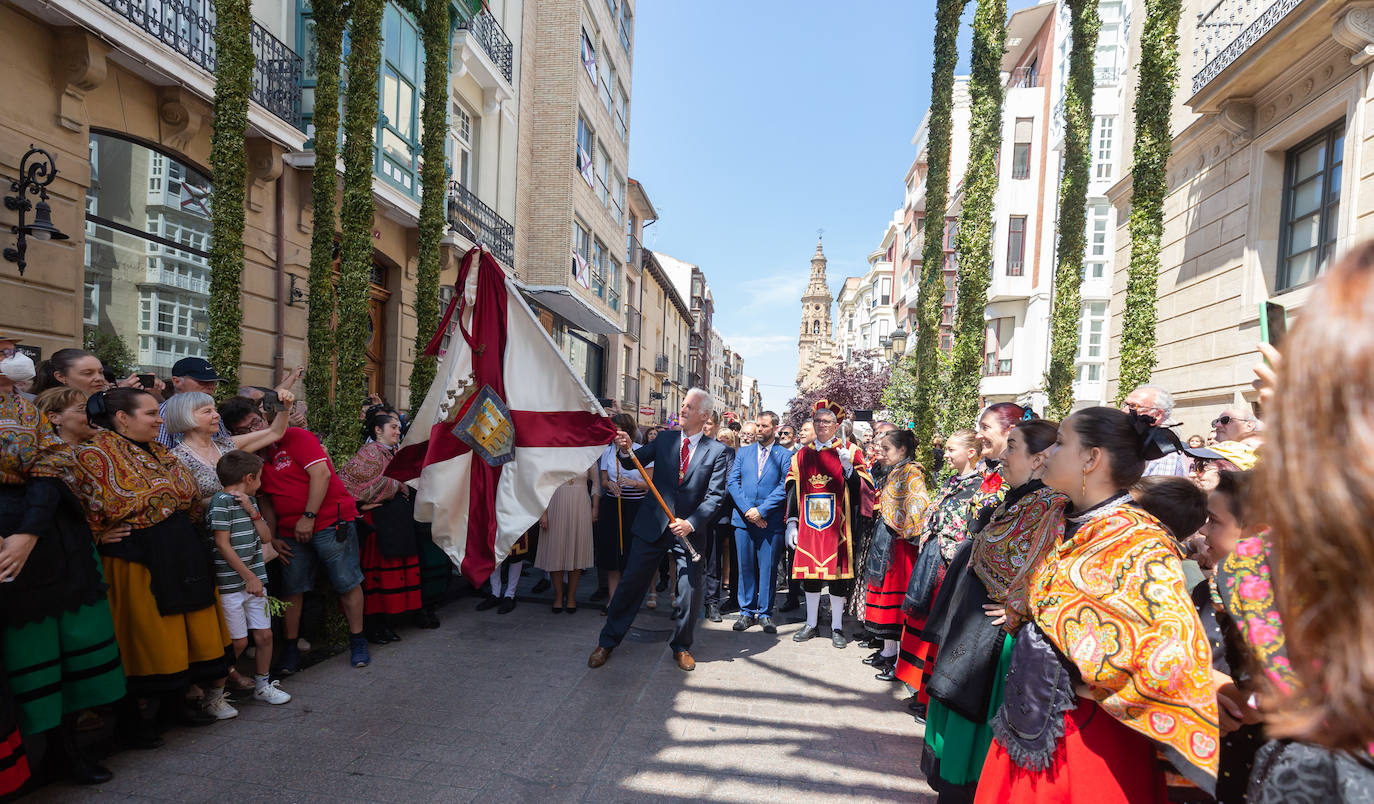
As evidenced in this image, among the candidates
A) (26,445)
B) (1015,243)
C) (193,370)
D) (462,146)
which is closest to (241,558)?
(26,445)

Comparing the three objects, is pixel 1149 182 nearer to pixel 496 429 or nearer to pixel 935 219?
pixel 935 219

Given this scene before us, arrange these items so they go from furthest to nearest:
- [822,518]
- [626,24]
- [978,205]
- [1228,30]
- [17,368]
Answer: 1. [626,24]
2. [1228,30]
3. [978,205]
4. [822,518]
5. [17,368]

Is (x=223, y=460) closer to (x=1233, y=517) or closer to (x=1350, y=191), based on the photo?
(x=1233, y=517)

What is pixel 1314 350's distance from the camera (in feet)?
3.05

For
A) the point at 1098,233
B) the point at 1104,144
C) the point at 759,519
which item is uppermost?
the point at 1104,144

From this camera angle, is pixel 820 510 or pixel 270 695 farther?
pixel 820 510

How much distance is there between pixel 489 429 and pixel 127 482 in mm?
2067

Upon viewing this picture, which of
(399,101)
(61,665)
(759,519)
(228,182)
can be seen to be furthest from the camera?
(399,101)

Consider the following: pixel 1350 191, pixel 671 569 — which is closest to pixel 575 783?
pixel 671 569

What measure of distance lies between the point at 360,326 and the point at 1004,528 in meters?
5.37

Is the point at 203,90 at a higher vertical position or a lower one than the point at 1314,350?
higher

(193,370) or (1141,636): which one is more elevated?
(193,370)

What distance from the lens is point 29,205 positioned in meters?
6.20

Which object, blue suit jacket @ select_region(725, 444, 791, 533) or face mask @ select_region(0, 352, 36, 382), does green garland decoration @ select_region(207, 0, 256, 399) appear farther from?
blue suit jacket @ select_region(725, 444, 791, 533)
